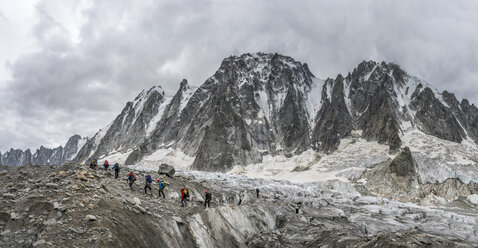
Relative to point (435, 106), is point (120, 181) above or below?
below

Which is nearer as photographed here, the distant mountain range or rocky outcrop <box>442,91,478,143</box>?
the distant mountain range

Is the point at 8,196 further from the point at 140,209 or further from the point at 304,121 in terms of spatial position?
the point at 304,121

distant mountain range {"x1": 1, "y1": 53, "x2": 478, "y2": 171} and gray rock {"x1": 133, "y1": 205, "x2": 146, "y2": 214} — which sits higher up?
distant mountain range {"x1": 1, "y1": 53, "x2": 478, "y2": 171}

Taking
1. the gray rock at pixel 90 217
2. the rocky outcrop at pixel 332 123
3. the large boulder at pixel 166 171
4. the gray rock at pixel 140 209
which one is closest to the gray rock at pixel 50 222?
the gray rock at pixel 90 217

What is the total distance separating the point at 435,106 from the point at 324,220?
170966mm

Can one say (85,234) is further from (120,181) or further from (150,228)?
(120,181)

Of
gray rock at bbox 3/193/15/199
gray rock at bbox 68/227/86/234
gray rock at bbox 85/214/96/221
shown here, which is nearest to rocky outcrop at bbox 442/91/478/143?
gray rock at bbox 85/214/96/221

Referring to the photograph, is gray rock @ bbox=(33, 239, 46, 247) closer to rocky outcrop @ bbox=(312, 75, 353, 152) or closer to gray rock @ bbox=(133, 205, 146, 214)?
gray rock @ bbox=(133, 205, 146, 214)

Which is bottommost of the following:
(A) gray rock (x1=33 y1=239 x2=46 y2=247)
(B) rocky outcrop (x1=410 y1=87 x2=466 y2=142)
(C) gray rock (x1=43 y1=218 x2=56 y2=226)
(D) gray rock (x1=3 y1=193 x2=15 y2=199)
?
(A) gray rock (x1=33 y1=239 x2=46 y2=247)

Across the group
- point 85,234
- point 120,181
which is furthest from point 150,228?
point 120,181

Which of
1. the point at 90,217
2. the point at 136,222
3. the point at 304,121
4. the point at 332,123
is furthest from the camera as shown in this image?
the point at 304,121

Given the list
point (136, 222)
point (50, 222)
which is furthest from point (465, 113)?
point (50, 222)

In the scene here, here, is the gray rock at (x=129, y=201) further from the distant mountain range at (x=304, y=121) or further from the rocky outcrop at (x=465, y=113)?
the rocky outcrop at (x=465, y=113)

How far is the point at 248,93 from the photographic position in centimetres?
19400
